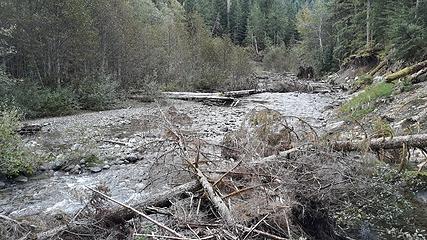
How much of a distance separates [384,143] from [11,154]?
8.22 meters

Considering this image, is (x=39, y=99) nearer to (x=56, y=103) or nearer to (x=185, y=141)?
(x=56, y=103)

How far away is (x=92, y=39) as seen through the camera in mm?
24938

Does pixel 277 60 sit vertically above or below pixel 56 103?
below

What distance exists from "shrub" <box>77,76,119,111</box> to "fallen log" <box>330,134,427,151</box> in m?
17.8

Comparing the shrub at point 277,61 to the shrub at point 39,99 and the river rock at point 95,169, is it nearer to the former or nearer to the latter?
the shrub at point 39,99

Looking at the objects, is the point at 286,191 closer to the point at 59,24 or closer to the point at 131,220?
the point at 131,220

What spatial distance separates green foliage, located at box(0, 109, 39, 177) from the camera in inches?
343

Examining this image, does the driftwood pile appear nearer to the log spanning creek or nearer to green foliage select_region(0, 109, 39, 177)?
the log spanning creek

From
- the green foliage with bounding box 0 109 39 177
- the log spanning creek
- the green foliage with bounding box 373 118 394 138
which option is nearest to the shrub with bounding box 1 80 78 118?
the log spanning creek

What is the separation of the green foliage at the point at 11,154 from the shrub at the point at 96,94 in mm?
13385

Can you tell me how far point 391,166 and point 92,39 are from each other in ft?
71.4

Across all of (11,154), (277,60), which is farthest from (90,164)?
(277,60)

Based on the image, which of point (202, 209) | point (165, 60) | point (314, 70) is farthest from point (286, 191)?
point (314, 70)

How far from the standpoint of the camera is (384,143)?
279 inches
